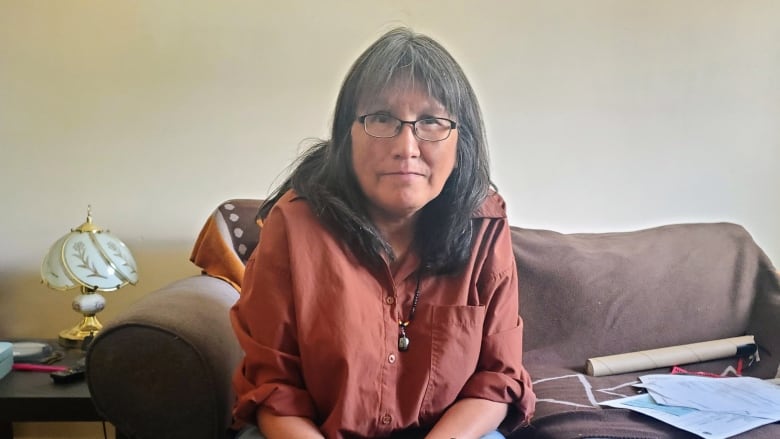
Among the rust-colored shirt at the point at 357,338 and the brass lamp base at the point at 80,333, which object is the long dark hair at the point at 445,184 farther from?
the brass lamp base at the point at 80,333

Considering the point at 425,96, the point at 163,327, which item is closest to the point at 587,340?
the point at 425,96

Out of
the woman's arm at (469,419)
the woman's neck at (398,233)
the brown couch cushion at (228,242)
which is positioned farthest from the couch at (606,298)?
the woman's neck at (398,233)

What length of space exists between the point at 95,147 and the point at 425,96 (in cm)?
115

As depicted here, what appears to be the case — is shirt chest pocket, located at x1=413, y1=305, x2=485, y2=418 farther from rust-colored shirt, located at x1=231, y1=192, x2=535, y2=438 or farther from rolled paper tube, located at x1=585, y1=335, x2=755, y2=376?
rolled paper tube, located at x1=585, y1=335, x2=755, y2=376

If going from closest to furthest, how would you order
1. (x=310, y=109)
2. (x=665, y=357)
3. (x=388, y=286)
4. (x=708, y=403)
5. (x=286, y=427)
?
(x=286, y=427) < (x=388, y=286) < (x=708, y=403) < (x=665, y=357) < (x=310, y=109)

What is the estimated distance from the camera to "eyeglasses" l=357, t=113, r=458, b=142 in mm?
999

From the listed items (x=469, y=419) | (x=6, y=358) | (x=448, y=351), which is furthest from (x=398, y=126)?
(x=6, y=358)

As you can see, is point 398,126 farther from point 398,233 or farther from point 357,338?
point 357,338

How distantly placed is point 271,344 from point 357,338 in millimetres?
137

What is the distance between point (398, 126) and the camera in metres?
1.00

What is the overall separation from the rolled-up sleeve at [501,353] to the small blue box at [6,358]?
39.5 inches

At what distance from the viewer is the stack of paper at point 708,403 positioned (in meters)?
1.20

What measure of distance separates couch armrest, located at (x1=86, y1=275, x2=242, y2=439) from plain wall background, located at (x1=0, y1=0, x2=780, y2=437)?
0.81 m

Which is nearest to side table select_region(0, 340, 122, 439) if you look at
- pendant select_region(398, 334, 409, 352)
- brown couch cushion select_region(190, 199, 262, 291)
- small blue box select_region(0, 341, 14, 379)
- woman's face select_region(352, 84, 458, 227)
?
small blue box select_region(0, 341, 14, 379)
